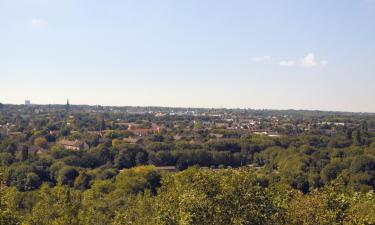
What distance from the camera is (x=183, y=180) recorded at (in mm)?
31469

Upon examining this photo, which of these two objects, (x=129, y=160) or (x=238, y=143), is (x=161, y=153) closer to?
(x=129, y=160)

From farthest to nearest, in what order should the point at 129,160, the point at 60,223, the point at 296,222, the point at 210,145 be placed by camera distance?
1. the point at 210,145
2. the point at 129,160
3. the point at 60,223
4. the point at 296,222

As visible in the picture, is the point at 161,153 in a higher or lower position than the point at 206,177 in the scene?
lower

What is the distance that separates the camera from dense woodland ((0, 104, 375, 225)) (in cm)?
1992

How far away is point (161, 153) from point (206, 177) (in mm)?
81966

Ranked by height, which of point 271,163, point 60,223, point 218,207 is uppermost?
point 218,207

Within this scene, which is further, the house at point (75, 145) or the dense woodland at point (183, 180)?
the house at point (75, 145)

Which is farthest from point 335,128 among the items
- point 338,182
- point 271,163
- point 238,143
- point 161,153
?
point 338,182

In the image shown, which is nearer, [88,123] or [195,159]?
[195,159]

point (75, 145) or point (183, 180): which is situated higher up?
point (183, 180)

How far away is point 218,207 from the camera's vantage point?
19.3 metres

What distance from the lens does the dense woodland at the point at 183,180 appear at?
1992 cm

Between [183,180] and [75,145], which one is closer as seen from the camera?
[183,180]

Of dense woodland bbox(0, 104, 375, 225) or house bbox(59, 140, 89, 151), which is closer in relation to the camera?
dense woodland bbox(0, 104, 375, 225)
